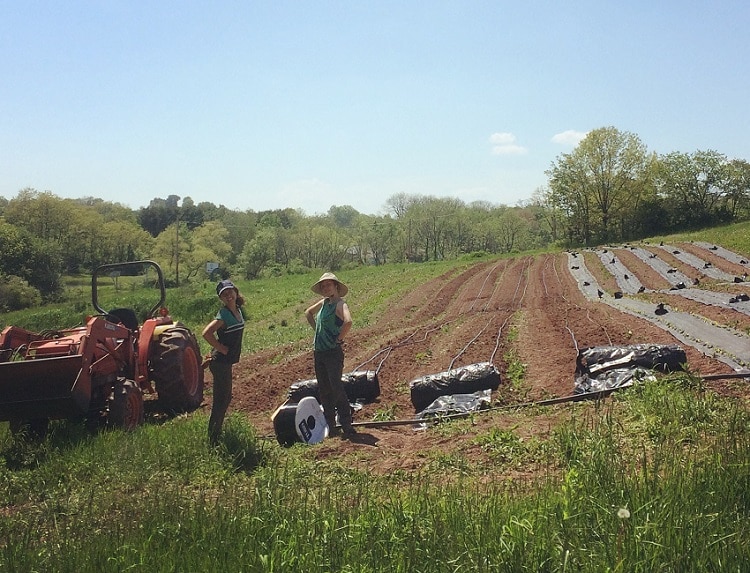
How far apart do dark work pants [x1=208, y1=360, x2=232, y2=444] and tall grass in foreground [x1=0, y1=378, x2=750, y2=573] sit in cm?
77

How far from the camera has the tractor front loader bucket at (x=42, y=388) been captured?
6.25 m

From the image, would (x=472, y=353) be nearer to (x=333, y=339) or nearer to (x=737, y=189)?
(x=333, y=339)

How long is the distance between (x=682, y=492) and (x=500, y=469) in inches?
64.3

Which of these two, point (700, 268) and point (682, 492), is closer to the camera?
point (682, 492)

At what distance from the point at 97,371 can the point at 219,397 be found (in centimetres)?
163

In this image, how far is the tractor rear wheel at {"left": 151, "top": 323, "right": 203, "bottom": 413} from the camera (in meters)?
8.04

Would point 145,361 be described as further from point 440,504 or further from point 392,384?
point 440,504

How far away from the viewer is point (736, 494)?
3.45 m

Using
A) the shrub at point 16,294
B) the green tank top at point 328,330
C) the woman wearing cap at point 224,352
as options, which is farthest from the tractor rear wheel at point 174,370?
the shrub at point 16,294

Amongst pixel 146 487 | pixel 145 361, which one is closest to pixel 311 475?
pixel 146 487

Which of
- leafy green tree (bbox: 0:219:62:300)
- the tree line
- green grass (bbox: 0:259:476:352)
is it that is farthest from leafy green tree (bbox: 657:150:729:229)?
leafy green tree (bbox: 0:219:62:300)

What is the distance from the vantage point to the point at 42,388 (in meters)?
6.32

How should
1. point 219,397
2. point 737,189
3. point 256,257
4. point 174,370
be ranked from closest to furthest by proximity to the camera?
point 219,397 → point 174,370 → point 737,189 → point 256,257

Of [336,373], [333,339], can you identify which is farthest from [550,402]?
[333,339]
